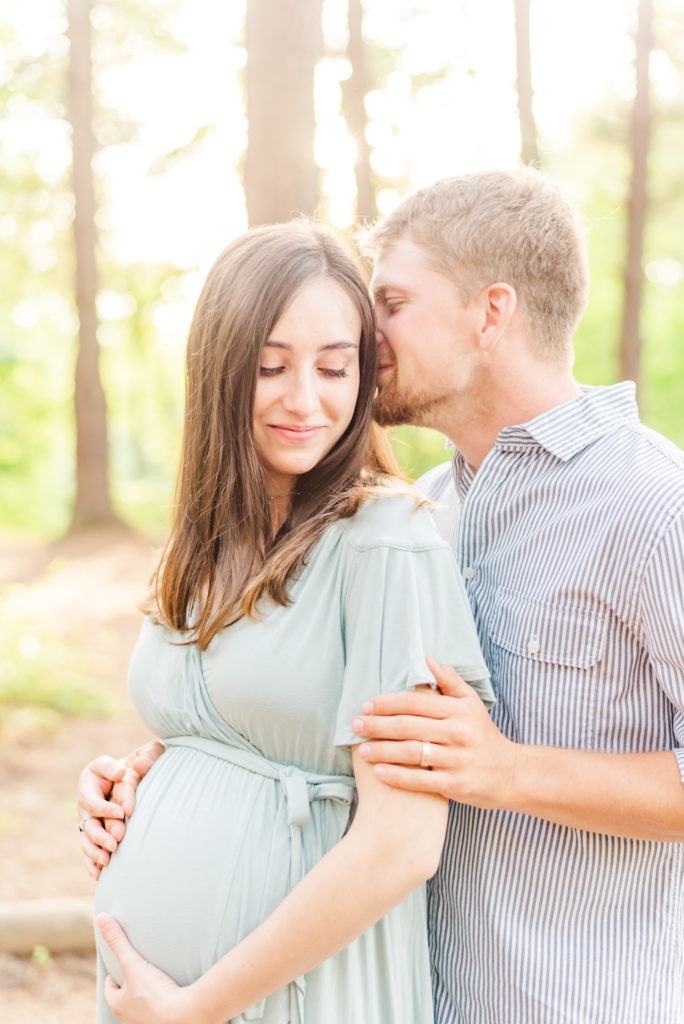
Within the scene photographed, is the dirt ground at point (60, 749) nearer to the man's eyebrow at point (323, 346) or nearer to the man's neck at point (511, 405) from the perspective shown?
the man's neck at point (511, 405)

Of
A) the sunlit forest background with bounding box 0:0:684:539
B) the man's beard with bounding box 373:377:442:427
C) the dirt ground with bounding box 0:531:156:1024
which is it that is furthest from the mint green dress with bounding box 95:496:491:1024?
the sunlit forest background with bounding box 0:0:684:539

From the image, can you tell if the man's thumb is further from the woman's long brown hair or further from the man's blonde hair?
the man's blonde hair

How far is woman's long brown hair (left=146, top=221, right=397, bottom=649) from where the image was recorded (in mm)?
2045

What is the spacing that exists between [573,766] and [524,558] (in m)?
0.42

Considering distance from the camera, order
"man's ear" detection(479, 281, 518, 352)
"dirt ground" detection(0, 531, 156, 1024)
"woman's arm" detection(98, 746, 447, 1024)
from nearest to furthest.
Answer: "woman's arm" detection(98, 746, 447, 1024) → "man's ear" detection(479, 281, 518, 352) → "dirt ground" detection(0, 531, 156, 1024)

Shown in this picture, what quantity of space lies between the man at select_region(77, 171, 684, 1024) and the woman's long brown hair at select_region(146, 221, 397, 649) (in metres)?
0.29

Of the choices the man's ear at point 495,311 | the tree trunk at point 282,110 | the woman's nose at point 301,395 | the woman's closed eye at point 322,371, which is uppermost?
the tree trunk at point 282,110

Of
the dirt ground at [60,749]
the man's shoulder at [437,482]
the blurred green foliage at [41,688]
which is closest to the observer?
the man's shoulder at [437,482]

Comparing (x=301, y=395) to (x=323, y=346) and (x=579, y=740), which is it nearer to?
(x=323, y=346)

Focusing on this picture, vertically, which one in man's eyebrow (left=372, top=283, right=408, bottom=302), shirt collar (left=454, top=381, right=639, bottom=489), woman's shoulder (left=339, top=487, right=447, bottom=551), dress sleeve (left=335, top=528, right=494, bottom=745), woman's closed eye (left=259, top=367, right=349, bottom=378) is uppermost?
man's eyebrow (left=372, top=283, right=408, bottom=302)

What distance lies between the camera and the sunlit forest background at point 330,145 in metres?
10.2

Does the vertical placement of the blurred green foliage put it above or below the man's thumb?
below

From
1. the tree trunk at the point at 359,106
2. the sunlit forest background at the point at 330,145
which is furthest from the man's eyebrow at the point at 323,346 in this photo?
the tree trunk at the point at 359,106

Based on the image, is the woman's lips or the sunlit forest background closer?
the woman's lips
